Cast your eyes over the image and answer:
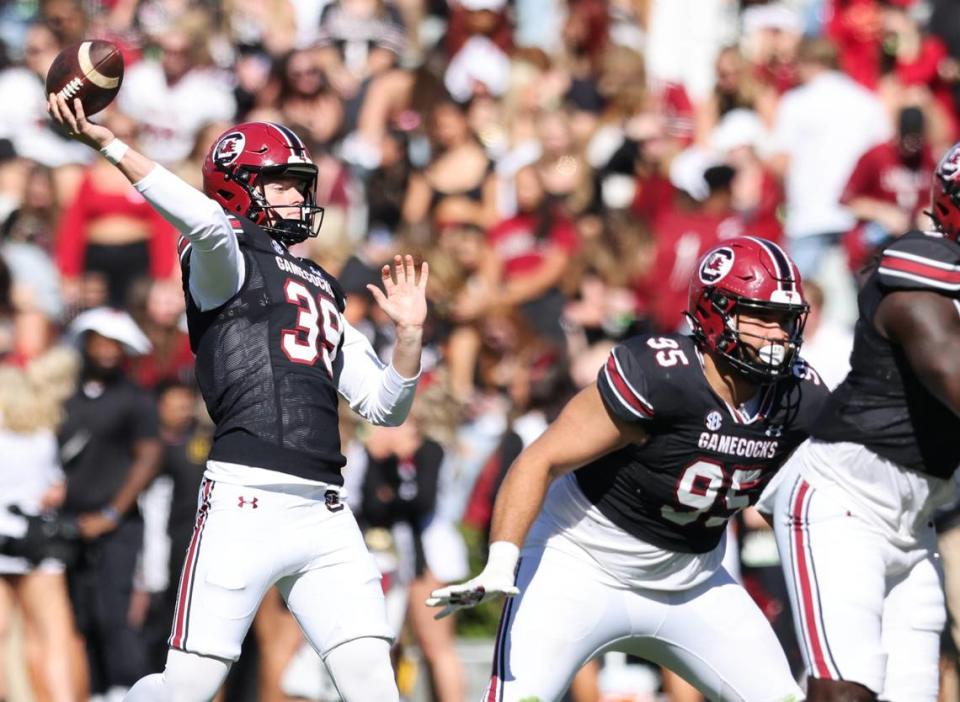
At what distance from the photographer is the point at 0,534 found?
8.53m

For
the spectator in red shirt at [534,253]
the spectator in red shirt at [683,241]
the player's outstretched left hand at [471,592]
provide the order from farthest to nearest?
the spectator in red shirt at [534,253] → the spectator in red shirt at [683,241] → the player's outstretched left hand at [471,592]

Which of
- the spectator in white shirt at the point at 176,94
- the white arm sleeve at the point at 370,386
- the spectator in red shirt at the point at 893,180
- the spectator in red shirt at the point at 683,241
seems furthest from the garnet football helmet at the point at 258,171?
the spectator in white shirt at the point at 176,94

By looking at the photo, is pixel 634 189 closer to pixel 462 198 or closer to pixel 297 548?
pixel 462 198

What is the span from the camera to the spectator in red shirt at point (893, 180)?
33.7 feet

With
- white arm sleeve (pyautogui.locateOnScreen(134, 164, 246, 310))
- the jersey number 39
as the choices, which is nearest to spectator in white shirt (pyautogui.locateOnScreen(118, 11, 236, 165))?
the jersey number 39

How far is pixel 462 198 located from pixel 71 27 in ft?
10.3

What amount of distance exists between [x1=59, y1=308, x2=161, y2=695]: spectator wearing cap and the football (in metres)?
3.63

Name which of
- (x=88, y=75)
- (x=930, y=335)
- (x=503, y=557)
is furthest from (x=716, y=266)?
(x=88, y=75)

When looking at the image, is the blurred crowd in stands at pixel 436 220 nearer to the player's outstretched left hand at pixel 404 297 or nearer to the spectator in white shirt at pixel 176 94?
the spectator in white shirt at pixel 176 94

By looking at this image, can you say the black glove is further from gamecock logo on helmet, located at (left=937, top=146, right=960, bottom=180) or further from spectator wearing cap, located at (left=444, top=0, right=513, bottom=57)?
spectator wearing cap, located at (left=444, top=0, right=513, bottom=57)

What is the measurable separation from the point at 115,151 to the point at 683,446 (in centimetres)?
199

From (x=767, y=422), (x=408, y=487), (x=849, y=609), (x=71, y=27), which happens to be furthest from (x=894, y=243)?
(x=71, y=27)

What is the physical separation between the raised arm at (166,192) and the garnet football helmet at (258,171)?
1.66 ft

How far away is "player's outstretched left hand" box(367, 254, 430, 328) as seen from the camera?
5945 mm
